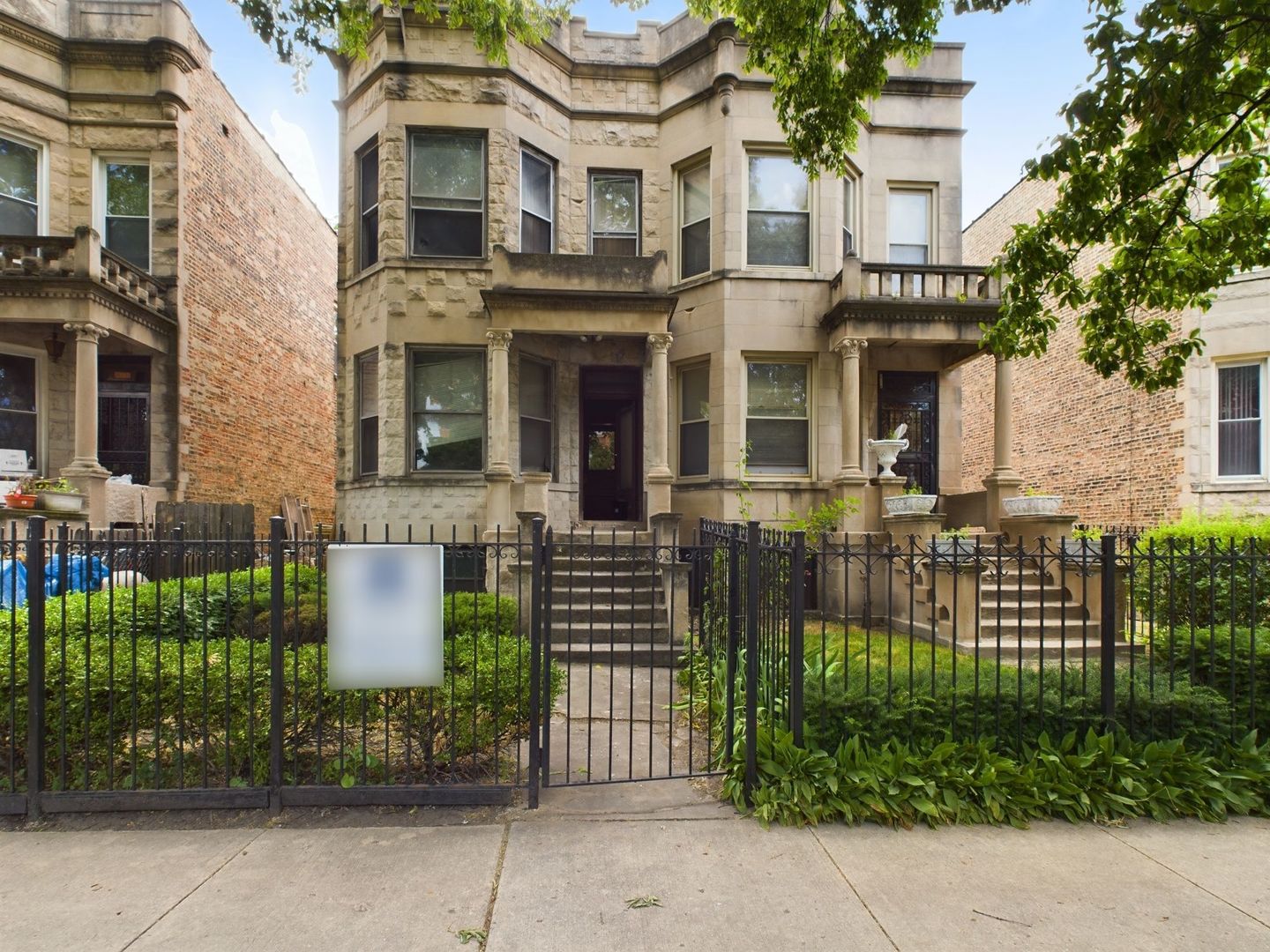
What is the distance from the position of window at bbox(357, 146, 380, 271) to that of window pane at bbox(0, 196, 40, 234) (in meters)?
6.13

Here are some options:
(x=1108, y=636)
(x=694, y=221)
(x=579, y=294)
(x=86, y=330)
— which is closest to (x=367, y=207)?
(x=579, y=294)

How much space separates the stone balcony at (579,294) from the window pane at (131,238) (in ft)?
25.4

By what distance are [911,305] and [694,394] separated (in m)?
3.80

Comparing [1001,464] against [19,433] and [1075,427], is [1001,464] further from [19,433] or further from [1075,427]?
[19,433]

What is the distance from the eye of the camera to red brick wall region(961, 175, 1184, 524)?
12445 millimetres

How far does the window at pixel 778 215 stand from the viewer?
11.5 metres

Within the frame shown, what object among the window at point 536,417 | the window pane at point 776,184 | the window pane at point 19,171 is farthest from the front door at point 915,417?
the window pane at point 19,171

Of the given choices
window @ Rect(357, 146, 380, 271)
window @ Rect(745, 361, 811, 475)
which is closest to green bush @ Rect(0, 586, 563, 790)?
window @ Rect(745, 361, 811, 475)

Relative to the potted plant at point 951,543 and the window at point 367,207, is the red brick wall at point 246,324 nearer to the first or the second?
the window at point 367,207

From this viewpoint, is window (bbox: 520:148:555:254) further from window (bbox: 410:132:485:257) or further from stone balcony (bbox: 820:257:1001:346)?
stone balcony (bbox: 820:257:1001:346)

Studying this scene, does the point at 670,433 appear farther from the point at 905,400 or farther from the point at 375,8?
the point at 375,8

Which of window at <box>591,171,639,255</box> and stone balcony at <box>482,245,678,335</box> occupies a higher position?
window at <box>591,171,639,255</box>

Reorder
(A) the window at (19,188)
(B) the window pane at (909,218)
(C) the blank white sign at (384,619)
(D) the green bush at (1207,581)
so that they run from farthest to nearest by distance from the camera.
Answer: (B) the window pane at (909,218) → (A) the window at (19,188) → (D) the green bush at (1207,581) → (C) the blank white sign at (384,619)

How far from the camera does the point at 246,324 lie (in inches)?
607
